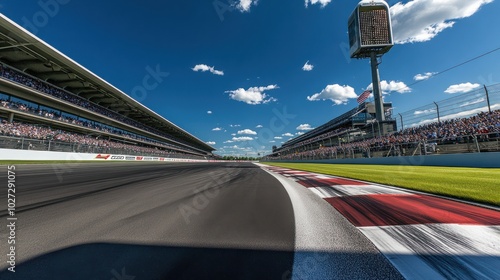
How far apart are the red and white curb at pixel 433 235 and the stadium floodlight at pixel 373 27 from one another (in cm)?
5543

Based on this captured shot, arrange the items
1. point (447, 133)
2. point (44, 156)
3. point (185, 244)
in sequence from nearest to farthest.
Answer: point (185, 244), point (44, 156), point (447, 133)

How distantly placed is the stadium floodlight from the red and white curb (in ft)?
182

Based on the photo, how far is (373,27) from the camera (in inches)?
1902

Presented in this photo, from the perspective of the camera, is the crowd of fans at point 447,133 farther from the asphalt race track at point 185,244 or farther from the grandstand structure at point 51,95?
the grandstand structure at point 51,95

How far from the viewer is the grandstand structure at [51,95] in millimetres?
22781

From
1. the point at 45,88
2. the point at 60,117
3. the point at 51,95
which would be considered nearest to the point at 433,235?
the point at 51,95

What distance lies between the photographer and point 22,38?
2211cm

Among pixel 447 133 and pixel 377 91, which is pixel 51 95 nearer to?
pixel 447 133

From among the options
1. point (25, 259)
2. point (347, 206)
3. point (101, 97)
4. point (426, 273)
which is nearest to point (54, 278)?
point (25, 259)

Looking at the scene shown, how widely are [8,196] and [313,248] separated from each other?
16.2 feet

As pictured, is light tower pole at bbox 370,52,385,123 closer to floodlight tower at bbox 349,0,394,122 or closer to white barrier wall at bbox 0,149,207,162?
A: floodlight tower at bbox 349,0,394,122

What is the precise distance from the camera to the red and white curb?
1.35 metres

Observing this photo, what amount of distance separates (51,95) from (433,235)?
39.6 metres

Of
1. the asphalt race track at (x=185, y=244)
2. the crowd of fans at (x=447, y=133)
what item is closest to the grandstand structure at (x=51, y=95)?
the asphalt race track at (x=185, y=244)
